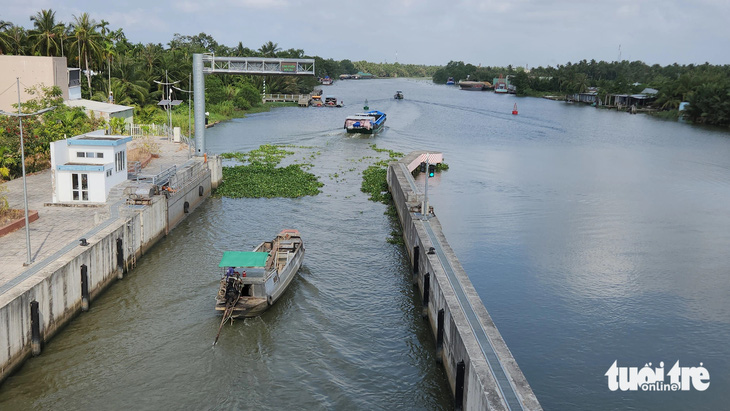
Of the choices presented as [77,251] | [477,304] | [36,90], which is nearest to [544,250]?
[477,304]

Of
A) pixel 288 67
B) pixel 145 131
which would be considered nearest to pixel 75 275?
pixel 288 67

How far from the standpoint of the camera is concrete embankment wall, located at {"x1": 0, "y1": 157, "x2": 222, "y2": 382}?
894 inches

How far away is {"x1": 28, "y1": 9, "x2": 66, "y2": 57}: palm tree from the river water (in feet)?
133

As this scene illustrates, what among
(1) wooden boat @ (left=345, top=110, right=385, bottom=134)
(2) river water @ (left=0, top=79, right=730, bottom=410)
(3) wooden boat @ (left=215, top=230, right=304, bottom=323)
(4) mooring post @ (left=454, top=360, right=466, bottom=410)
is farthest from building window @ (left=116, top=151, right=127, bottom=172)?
(1) wooden boat @ (left=345, top=110, right=385, bottom=134)

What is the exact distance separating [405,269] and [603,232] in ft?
54.0

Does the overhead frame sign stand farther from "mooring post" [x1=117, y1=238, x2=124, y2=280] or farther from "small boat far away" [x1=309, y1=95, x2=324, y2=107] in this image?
"small boat far away" [x1=309, y1=95, x2=324, y2=107]

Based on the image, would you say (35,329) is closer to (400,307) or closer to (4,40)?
(400,307)

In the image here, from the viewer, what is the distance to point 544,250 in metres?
40.1

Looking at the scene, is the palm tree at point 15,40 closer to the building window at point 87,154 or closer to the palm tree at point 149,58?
the palm tree at point 149,58

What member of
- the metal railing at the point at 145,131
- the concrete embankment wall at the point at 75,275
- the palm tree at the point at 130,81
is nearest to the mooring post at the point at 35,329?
the concrete embankment wall at the point at 75,275

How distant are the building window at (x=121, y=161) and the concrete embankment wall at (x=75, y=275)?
349cm

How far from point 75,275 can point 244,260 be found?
715 centimetres

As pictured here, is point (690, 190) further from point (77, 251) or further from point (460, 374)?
point (77, 251)

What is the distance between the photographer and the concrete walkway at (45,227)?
26.7 metres
